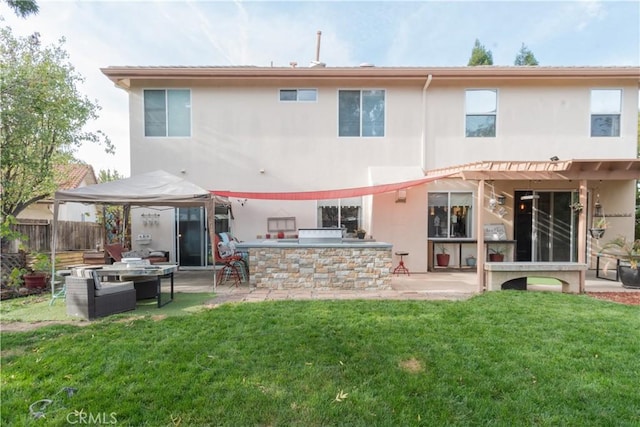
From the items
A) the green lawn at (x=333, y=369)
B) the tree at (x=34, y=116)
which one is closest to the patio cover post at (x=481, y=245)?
the green lawn at (x=333, y=369)

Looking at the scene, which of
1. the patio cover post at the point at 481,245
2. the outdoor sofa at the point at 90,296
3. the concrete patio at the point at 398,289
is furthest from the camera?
the patio cover post at the point at 481,245

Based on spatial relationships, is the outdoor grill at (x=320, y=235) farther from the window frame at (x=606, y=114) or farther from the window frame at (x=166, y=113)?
the window frame at (x=606, y=114)

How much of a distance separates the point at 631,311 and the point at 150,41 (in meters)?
15.0

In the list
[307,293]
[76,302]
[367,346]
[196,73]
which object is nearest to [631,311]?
[367,346]

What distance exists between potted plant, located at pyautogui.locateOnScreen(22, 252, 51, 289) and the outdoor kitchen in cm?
505

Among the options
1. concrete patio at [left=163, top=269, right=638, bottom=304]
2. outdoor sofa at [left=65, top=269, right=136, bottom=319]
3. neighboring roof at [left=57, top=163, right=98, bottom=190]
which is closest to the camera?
outdoor sofa at [left=65, top=269, right=136, bottom=319]

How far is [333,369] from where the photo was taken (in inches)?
141

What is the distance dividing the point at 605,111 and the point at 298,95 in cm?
1024

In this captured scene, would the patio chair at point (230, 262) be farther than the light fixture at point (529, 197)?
No

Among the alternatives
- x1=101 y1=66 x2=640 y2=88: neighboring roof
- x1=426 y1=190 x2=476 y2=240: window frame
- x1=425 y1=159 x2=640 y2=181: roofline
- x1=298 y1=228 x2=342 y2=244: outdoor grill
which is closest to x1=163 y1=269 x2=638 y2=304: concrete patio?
x1=298 y1=228 x2=342 y2=244: outdoor grill

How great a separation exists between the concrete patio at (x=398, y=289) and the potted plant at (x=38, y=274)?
9.91 feet

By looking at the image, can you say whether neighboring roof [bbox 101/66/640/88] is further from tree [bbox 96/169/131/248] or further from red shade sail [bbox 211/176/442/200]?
tree [bbox 96/169/131/248]

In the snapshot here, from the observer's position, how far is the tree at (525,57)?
2239cm

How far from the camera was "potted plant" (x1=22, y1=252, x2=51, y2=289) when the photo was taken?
7852 mm
